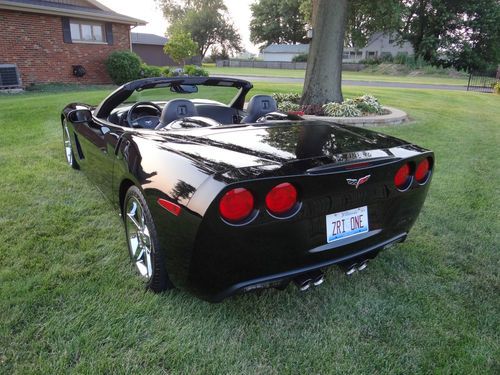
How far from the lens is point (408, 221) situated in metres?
2.37

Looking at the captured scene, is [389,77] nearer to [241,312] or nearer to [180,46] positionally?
[180,46]

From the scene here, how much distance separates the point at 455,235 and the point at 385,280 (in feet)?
3.44

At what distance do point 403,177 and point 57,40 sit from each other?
615 inches

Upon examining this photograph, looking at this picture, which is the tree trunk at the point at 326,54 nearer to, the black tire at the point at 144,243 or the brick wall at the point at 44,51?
the black tire at the point at 144,243

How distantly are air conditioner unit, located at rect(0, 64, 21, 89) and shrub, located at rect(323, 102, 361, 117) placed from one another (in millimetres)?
10971

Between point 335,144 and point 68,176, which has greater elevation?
point 335,144

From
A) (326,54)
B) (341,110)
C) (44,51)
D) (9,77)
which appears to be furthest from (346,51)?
(341,110)

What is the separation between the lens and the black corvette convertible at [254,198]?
1713 mm

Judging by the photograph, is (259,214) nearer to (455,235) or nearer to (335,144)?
(335,144)

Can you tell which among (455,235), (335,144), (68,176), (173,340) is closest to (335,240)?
(335,144)

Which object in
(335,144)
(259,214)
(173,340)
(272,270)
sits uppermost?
(335,144)

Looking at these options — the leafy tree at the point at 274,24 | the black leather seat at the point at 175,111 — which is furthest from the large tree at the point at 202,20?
the black leather seat at the point at 175,111

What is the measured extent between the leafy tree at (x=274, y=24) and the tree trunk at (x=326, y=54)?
54.4 m

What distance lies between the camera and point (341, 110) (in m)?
8.12
